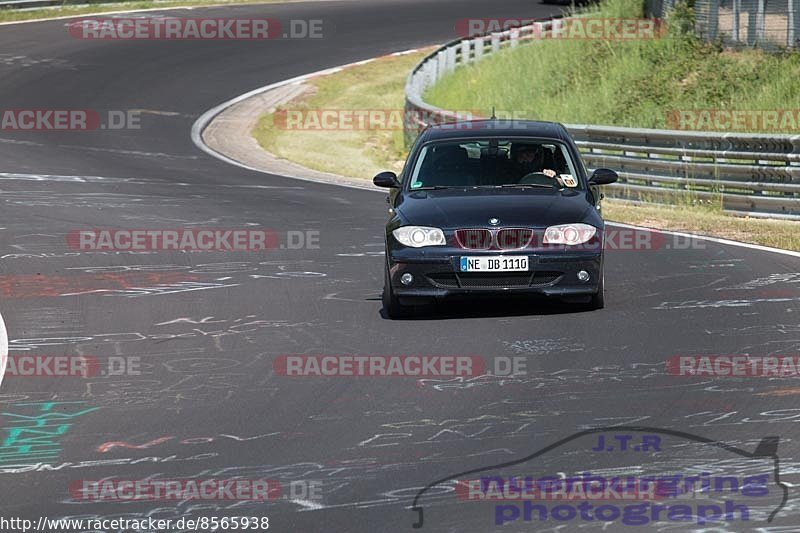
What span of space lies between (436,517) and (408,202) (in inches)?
230

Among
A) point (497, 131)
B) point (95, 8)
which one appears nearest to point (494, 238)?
A: point (497, 131)

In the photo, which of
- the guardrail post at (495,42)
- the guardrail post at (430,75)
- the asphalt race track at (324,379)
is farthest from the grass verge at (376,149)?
the guardrail post at (495,42)

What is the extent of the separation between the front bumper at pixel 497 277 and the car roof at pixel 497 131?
1750mm

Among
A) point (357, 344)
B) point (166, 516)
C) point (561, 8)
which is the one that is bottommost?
point (561, 8)

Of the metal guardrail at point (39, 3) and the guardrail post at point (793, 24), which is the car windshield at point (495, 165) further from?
the metal guardrail at point (39, 3)

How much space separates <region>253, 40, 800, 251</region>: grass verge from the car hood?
453 centimetres

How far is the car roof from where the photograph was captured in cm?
1265

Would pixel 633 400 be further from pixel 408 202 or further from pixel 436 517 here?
pixel 408 202

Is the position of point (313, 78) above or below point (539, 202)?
below

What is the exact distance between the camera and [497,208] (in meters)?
11.5

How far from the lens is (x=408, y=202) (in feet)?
39.2

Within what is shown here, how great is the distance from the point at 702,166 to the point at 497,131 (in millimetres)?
7800

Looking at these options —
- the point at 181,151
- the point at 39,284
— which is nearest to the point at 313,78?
the point at 181,151

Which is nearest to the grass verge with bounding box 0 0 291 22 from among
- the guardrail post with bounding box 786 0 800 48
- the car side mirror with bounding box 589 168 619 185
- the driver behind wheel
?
the guardrail post with bounding box 786 0 800 48
